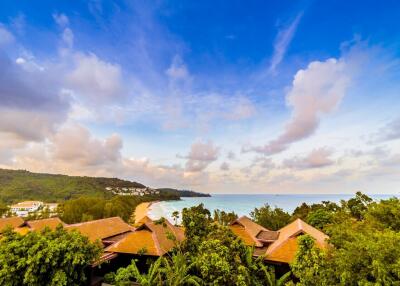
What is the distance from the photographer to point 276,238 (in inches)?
947

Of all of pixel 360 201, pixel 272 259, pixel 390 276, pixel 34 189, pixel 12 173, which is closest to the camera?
pixel 390 276

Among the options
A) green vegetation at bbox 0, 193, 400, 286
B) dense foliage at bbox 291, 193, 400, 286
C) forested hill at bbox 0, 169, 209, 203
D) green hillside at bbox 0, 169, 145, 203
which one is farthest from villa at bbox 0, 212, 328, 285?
green hillside at bbox 0, 169, 145, 203

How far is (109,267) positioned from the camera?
18.2 meters

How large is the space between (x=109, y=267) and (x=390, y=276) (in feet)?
55.3

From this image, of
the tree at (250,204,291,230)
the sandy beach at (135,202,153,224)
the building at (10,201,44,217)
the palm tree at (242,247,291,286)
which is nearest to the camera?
the palm tree at (242,247,291,286)

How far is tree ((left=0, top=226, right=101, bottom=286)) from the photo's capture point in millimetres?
11312

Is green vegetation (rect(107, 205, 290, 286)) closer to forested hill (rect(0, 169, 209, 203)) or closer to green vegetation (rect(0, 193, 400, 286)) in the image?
green vegetation (rect(0, 193, 400, 286))

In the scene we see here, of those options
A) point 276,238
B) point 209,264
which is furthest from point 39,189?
point 209,264

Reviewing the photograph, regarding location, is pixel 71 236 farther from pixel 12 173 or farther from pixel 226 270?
pixel 12 173

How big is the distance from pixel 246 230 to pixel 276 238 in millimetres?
3014

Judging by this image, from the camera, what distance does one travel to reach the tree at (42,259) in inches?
445

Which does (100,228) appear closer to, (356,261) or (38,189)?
(356,261)

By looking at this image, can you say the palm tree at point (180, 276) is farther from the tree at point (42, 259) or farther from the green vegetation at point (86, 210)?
the green vegetation at point (86, 210)

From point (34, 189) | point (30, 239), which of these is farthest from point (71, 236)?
point (34, 189)
